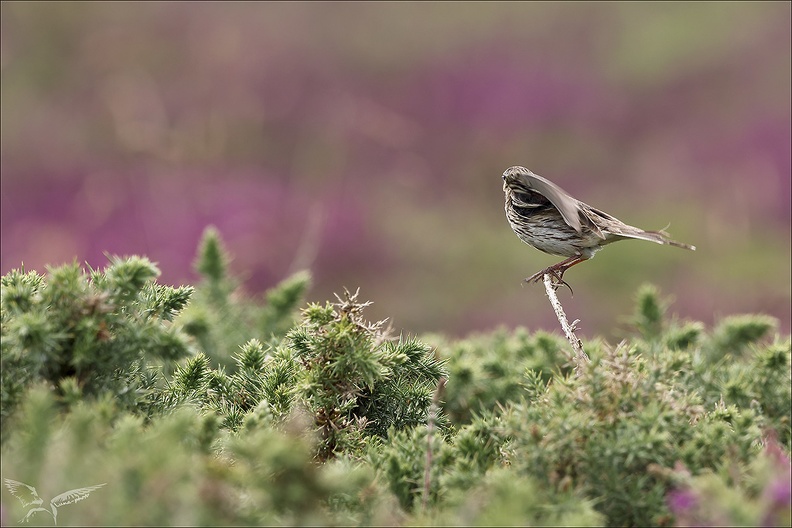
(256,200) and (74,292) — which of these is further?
(256,200)

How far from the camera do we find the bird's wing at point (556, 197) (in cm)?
221

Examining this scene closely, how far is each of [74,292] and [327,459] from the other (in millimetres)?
652

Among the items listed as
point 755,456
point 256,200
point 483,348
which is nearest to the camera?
point 755,456

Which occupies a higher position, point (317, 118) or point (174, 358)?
point (317, 118)

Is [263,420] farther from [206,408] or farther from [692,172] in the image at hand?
[692,172]

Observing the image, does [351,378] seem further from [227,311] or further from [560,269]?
[227,311]

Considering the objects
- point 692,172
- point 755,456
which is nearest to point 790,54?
point 692,172

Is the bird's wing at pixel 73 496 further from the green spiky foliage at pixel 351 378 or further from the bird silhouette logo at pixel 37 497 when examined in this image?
the green spiky foliage at pixel 351 378

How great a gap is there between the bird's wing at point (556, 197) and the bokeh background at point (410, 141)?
5.71m

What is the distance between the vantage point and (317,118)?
37.0 feet

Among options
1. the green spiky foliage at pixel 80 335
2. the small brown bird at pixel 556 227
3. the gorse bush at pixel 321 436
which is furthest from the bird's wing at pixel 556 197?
the green spiky foliage at pixel 80 335

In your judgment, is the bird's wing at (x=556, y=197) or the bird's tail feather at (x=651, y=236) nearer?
the bird's wing at (x=556, y=197)

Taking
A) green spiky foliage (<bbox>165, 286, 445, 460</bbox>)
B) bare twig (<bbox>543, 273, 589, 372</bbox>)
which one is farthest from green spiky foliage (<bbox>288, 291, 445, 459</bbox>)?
bare twig (<bbox>543, 273, 589, 372</bbox>)

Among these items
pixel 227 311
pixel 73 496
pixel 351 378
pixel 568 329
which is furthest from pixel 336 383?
pixel 227 311
